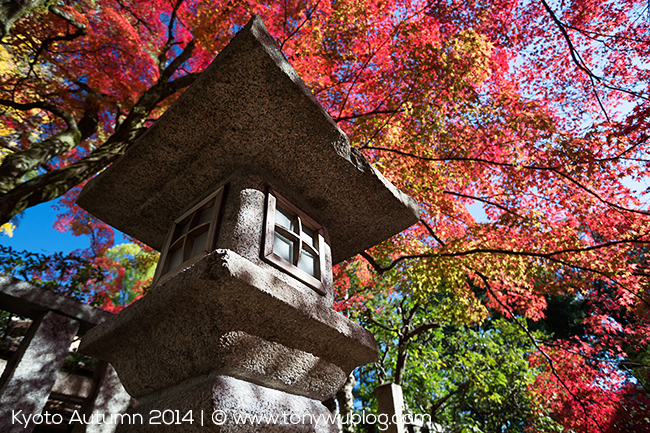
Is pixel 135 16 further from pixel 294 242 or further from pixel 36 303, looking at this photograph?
pixel 294 242

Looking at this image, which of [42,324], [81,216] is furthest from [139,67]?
[42,324]

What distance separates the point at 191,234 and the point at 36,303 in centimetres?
206

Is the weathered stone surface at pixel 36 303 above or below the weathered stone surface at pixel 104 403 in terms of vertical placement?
above

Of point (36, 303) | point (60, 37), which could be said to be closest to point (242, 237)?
point (36, 303)

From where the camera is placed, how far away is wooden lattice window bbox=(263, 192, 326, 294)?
180 centimetres

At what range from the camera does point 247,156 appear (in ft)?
6.57

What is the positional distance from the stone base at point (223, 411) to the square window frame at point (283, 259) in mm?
594

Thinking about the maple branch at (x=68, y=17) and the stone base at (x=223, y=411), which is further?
the maple branch at (x=68, y=17)

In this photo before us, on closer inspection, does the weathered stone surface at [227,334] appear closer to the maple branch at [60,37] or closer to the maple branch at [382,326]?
the maple branch at [60,37]

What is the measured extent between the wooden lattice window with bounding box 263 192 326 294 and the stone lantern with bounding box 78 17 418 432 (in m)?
0.01

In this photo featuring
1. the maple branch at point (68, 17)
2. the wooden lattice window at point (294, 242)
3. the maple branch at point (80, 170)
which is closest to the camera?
the wooden lattice window at point (294, 242)

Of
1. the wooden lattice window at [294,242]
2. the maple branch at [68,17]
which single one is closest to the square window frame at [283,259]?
the wooden lattice window at [294,242]

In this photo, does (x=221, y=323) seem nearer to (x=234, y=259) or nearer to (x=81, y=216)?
(x=234, y=259)

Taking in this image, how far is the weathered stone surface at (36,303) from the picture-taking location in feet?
8.82
